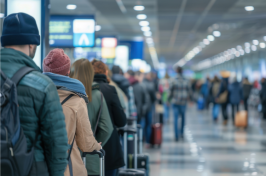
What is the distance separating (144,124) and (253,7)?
5.08 m

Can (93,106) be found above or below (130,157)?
above

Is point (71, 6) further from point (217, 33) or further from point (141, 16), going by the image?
point (217, 33)

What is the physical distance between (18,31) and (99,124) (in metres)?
1.89

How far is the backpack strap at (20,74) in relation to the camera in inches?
91.2

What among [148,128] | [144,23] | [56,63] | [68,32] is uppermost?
[144,23]

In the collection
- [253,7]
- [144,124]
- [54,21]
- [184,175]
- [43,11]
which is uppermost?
[253,7]

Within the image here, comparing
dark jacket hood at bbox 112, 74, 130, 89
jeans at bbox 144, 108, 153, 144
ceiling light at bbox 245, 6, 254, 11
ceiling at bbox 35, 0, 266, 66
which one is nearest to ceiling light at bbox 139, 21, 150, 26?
ceiling at bbox 35, 0, 266, 66

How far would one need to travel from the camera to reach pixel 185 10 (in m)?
13.0

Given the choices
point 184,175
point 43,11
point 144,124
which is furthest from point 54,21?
point 184,175

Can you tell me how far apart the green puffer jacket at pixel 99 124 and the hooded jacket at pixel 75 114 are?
945 mm

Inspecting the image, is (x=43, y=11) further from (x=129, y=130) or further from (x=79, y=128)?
(x=79, y=128)

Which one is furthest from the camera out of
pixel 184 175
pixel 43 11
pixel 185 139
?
pixel 185 139

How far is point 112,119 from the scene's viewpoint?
4.55 m

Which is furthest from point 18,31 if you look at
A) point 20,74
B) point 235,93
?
point 235,93
